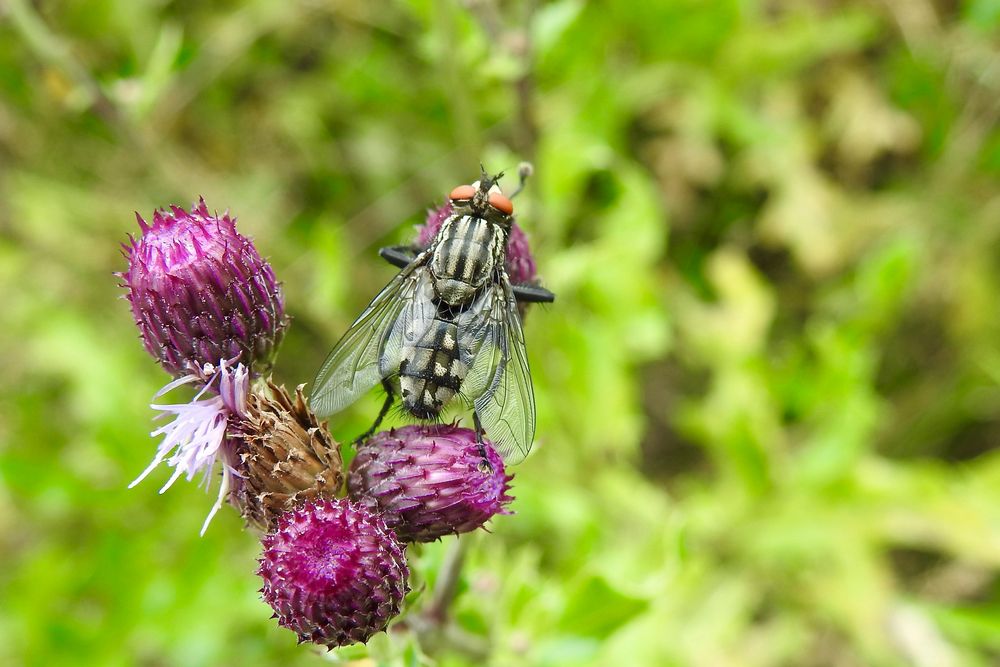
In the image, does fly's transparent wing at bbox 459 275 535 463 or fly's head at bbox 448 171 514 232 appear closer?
fly's transparent wing at bbox 459 275 535 463

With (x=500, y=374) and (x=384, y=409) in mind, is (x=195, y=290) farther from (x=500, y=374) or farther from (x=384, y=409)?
(x=500, y=374)

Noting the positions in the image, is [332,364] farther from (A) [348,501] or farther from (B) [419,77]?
(B) [419,77]

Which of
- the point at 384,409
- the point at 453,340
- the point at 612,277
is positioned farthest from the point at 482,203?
the point at 612,277

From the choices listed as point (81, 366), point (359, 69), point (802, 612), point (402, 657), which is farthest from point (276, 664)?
point (359, 69)

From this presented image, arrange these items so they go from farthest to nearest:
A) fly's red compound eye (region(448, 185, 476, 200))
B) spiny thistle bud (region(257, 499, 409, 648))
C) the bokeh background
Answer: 1. the bokeh background
2. fly's red compound eye (region(448, 185, 476, 200))
3. spiny thistle bud (region(257, 499, 409, 648))

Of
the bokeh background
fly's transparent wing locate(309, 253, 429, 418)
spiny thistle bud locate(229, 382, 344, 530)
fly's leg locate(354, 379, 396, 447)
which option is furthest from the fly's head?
the bokeh background

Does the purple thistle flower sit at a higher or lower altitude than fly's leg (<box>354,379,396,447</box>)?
higher

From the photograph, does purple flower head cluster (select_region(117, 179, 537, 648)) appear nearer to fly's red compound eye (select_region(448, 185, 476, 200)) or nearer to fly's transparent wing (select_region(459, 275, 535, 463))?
fly's transparent wing (select_region(459, 275, 535, 463))
